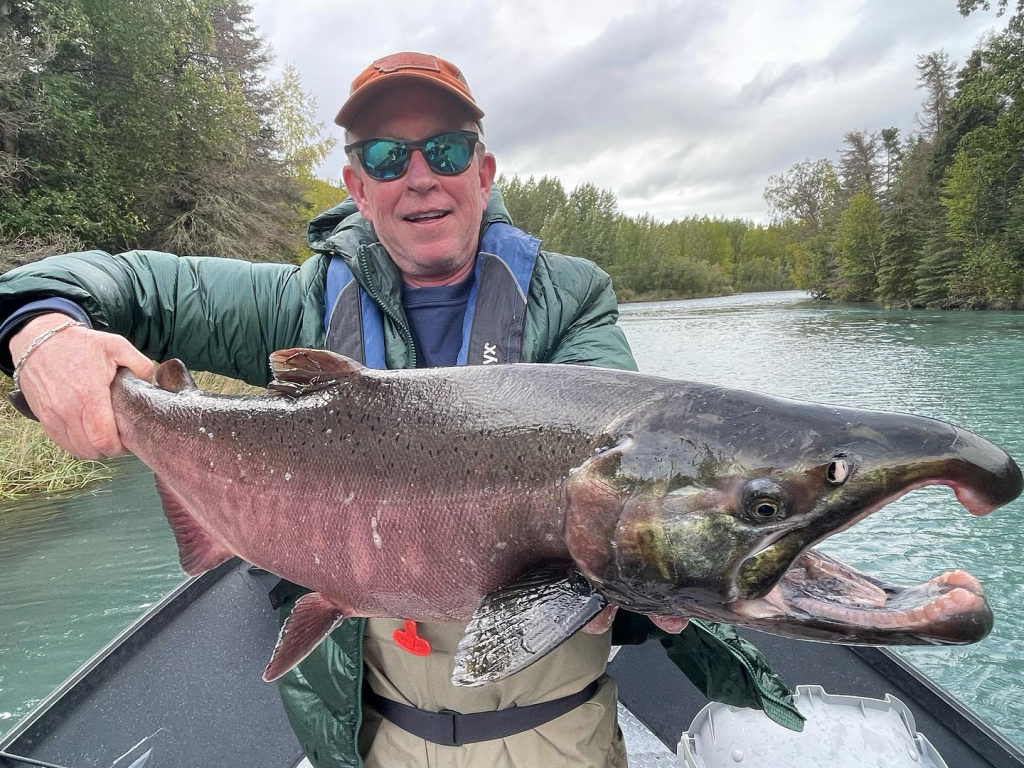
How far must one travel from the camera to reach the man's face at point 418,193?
8.42ft

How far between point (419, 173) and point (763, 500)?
6.11ft

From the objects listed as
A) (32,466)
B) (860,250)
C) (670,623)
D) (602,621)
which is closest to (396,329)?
(602,621)

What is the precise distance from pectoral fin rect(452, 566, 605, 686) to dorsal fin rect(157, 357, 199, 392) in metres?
1.36

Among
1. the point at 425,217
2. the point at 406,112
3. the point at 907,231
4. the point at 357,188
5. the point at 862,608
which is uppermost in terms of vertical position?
the point at 907,231

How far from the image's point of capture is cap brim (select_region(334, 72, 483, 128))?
2455mm

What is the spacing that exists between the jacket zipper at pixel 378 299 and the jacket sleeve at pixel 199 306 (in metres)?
0.32

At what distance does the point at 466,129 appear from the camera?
2.67m

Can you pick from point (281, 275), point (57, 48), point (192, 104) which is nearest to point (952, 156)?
point (192, 104)

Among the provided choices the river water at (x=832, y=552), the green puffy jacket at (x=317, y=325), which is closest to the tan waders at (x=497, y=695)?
the green puffy jacket at (x=317, y=325)

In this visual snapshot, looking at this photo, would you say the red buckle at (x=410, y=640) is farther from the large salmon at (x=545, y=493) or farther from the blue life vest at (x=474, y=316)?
the blue life vest at (x=474, y=316)

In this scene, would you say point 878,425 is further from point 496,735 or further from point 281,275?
point 281,275

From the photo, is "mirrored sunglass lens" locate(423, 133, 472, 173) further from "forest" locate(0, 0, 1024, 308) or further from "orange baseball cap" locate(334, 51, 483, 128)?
"forest" locate(0, 0, 1024, 308)

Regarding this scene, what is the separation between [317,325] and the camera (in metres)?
2.54

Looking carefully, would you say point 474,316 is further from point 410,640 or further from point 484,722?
point 484,722
